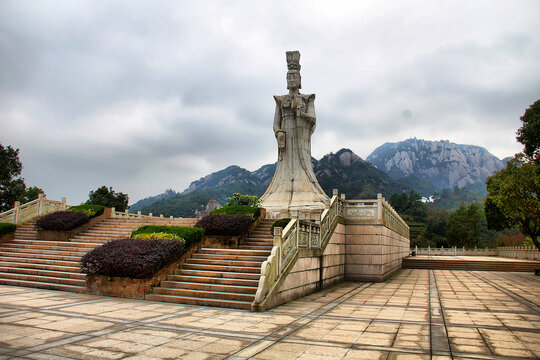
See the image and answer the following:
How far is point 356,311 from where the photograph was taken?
7.91 m

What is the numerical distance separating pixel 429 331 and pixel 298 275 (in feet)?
12.3

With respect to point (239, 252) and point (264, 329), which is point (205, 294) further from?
point (264, 329)

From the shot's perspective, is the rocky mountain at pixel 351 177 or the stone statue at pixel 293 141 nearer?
the stone statue at pixel 293 141

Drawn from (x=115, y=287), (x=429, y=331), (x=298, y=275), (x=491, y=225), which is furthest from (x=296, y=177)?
(x=491, y=225)

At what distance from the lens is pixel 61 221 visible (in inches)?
600

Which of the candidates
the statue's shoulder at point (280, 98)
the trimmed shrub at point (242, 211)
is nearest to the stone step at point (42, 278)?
the trimmed shrub at point (242, 211)

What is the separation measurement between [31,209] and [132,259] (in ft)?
39.2

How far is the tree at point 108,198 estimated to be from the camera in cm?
4381

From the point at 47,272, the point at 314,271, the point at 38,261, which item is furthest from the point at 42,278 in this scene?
the point at 314,271

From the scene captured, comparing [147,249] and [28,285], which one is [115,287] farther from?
[28,285]

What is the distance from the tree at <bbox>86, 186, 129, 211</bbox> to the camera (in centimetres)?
4381

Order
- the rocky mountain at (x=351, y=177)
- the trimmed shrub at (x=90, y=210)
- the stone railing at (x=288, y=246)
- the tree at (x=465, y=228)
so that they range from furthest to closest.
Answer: the rocky mountain at (x=351, y=177) → the tree at (x=465, y=228) → the trimmed shrub at (x=90, y=210) → the stone railing at (x=288, y=246)

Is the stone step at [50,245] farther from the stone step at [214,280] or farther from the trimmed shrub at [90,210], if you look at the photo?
the stone step at [214,280]

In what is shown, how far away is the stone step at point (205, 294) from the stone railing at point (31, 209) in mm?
11998
